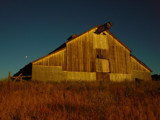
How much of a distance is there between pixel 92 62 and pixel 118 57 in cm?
483

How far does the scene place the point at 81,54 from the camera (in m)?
19.6

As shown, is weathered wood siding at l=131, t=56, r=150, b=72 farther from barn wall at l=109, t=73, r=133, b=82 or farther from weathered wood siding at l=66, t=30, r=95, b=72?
weathered wood siding at l=66, t=30, r=95, b=72

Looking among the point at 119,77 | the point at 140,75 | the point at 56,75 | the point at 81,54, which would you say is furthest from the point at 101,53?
the point at 140,75

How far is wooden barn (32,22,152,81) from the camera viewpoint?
679 inches

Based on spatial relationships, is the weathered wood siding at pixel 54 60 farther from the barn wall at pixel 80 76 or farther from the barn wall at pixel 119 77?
the barn wall at pixel 119 77

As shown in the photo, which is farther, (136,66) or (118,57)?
(136,66)

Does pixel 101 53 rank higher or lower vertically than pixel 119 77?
higher

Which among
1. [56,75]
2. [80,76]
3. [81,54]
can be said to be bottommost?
[80,76]

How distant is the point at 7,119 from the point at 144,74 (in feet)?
76.1

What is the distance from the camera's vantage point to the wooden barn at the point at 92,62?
1723 centimetres

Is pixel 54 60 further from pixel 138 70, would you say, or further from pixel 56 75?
pixel 138 70

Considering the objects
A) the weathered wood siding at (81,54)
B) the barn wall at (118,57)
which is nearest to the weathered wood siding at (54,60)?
the weathered wood siding at (81,54)

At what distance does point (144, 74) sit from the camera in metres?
23.2

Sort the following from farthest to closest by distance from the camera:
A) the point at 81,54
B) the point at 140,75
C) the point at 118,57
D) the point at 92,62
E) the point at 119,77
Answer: the point at 140,75 → the point at 118,57 → the point at 119,77 → the point at 92,62 → the point at 81,54
